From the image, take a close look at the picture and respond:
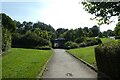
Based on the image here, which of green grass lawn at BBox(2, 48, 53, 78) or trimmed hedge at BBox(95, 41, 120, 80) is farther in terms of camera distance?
green grass lawn at BBox(2, 48, 53, 78)

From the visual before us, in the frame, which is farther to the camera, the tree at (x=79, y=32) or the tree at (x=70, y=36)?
the tree at (x=70, y=36)

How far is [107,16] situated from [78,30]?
80280 millimetres

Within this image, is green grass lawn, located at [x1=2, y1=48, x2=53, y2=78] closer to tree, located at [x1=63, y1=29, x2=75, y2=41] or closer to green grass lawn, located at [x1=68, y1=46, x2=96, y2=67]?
green grass lawn, located at [x1=68, y1=46, x2=96, y2=67]

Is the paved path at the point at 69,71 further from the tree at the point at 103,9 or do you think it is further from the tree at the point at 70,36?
the tree at the point at 70,36

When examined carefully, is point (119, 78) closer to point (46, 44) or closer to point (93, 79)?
point (93, 79)

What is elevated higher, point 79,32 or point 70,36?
point 79,32

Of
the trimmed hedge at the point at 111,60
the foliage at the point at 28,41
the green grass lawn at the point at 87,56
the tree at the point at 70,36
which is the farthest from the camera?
the tree at the point at 70,36

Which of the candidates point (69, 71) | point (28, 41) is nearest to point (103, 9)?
point (69, 71)

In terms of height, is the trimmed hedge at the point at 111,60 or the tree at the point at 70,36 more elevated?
the tree at the point at 70,36

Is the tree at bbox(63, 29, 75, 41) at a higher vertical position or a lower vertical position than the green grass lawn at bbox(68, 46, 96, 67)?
higher

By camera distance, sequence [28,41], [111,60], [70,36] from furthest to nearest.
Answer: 1. [70,36]
2. [28,41]
3. [111,60]

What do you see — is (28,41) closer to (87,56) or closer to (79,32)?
(79,32)

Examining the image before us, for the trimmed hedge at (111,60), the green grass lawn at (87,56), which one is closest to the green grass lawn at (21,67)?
the trimmed hedge at (111,60)

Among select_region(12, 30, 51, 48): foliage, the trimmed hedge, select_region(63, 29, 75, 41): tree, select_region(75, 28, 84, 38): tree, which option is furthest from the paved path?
select_region(63, 29, 75, 41): tree
